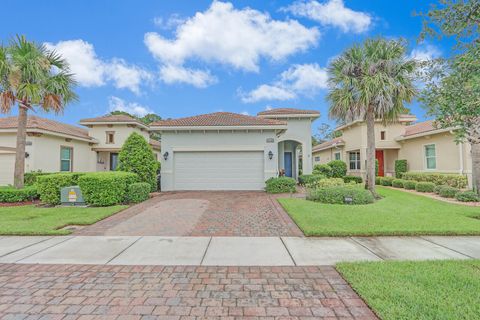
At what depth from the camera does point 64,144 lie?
1642 cm

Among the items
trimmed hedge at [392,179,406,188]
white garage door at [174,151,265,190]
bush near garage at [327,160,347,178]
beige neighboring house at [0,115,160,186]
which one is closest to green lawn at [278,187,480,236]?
white garage door at [174,151,265,190]

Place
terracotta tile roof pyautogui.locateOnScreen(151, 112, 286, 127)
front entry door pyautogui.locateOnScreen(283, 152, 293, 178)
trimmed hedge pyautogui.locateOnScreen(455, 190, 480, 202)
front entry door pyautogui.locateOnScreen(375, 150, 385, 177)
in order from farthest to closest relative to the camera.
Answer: front entry door pyautogui.locateOnScreen(375, 150, 385, 177) < front entry door pyautogui.locateOnScreen(283, 152, 293, 178) < terracotta tile roof pyautogui.locateOnScreen(151, 112, 286, 127) < trimmed hedge pyautogui.locateOnScreen(455, 190, 480, 202)

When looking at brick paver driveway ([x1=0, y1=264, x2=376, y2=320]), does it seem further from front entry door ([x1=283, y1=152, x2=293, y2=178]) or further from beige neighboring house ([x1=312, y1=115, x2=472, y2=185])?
front entry door ([x1=283, y1=152, x2=293, y2=178])

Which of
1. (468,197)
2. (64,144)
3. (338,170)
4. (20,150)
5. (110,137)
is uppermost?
(110,137)

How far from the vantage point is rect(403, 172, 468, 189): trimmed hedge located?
12.4 metres

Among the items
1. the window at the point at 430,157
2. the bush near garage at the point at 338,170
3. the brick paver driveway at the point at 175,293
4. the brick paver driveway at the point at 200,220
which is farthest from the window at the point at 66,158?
the window at the point at 430,157

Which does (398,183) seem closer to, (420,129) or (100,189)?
(420,129)

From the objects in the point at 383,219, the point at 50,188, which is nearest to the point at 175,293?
the point at 383,219

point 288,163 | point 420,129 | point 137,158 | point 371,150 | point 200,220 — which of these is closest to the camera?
point 200,220

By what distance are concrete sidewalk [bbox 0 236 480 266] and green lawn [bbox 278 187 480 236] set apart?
1.02 ft

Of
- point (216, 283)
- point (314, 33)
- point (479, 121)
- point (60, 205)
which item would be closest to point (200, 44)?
point (314, 33)

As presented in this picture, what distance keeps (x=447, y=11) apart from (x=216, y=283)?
7661mm

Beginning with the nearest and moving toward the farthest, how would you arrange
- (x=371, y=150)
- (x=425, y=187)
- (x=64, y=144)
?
(x=371, y=150), (x=425, y=187), (x=64, y=144)

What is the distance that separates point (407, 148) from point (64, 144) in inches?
994
